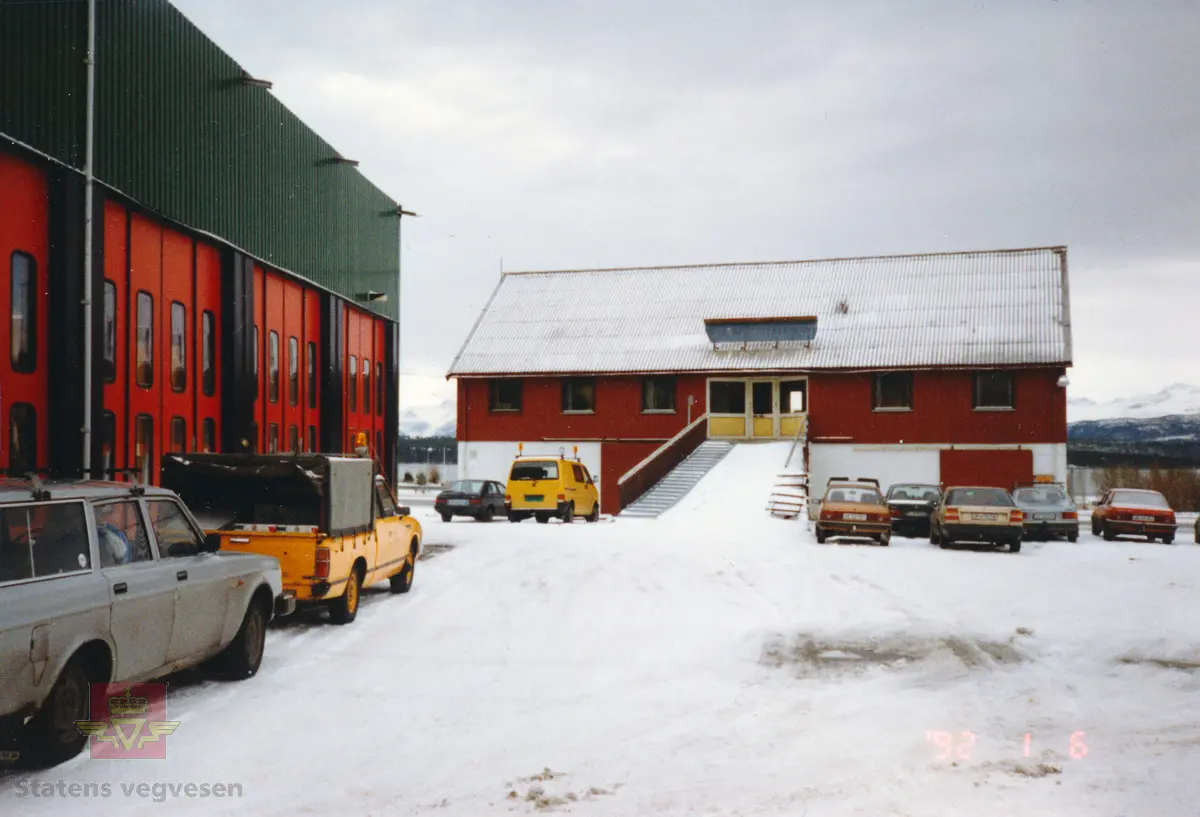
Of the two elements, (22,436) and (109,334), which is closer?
(22,436)

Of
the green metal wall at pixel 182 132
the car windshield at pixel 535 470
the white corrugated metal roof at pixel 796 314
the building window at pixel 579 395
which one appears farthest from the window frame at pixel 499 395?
the car windshield at pixel 535 470

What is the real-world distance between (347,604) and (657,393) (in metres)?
30.2

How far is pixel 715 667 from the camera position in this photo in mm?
10305

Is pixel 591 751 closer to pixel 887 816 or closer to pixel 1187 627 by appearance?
pixel 887 816

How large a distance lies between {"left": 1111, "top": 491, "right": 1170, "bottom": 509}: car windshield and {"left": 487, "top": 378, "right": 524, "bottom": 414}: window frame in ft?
72.8

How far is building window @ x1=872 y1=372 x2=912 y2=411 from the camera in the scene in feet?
131

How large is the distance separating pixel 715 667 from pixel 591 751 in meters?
3.17

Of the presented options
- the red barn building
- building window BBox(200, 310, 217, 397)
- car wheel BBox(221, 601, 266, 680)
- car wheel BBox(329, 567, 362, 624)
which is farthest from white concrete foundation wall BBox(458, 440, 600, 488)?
car wheel BBox(221, 601, 266, 680)

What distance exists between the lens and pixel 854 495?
Answer: 2395 cm

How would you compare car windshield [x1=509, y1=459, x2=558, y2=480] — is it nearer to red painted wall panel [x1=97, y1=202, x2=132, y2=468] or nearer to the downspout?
red painted wall panel [x1=97, y1=202, x2=132, y2=468]

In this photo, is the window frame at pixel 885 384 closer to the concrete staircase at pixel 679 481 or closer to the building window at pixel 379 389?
the concrete staircase at pixel 679 481

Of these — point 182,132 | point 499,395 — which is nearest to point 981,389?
point 499,395

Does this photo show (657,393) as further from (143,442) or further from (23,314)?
(23,314)

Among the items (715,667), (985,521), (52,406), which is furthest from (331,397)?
(715,667)
